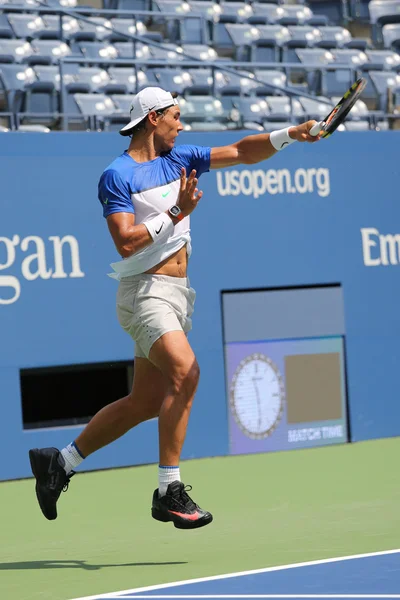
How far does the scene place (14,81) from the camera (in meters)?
11.9

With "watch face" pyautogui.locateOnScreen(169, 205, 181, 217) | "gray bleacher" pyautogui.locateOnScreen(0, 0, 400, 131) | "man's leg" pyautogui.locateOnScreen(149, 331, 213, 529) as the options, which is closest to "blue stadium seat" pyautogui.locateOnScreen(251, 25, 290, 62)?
"gray bleacher" pyautogui.locateOnScreen(0, 0, 400, 131)

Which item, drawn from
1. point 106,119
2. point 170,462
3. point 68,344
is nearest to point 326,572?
point 170,462

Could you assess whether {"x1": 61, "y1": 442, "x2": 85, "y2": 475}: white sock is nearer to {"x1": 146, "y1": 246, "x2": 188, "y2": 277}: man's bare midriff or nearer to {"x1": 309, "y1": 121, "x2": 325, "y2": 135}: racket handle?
{"x1": 146, "y1": 246, "x2": 188, "y2": 277}: man's bare midriff

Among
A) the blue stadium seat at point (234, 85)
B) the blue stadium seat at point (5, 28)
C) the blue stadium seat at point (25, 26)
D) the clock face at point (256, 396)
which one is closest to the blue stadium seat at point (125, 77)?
the blue stadium seat at point (234, 85)

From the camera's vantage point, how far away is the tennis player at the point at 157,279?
227 inches

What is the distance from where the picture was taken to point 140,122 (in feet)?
20.2

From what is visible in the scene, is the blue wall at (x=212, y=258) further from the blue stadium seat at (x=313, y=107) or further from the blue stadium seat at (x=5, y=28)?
the blue stadium seat at (x=5, y=28)

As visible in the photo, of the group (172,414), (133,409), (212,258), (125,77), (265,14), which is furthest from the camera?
(265,14)

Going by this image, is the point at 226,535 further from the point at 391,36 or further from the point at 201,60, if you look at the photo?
the point at 391,36

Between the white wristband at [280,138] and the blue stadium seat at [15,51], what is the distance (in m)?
6.91

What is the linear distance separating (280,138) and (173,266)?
2.70 feet

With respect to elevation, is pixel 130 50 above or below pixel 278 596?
above

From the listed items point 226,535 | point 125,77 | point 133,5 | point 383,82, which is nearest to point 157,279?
point 226,535

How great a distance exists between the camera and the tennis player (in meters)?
5.78
